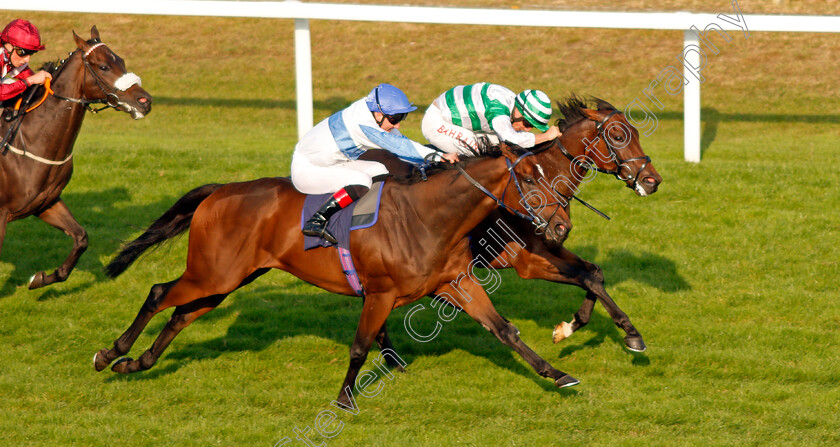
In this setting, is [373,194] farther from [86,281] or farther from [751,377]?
[86,281]

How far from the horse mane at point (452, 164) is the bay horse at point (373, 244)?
3cm

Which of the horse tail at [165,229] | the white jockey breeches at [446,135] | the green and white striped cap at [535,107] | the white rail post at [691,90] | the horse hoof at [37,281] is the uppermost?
the white rail post at [691,90]

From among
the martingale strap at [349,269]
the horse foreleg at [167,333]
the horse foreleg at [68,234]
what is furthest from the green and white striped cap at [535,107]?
the horse foreleg at [68,234]

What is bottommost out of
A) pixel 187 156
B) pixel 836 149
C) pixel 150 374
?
pixel 150 374

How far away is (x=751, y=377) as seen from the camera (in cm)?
598

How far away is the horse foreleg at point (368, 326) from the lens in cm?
543

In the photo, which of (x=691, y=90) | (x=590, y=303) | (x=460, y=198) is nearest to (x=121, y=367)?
(x=460, y=198)

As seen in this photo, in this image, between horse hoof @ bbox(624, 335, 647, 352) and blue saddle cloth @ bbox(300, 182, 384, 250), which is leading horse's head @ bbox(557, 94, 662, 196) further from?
blue saddle cloth @ bbox(300, 182, 384, 250)

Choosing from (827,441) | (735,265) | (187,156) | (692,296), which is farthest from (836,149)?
(187,156)

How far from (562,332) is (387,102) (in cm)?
221

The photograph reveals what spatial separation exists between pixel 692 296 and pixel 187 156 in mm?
6400

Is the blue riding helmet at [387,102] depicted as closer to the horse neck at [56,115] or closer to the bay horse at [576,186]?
the bay horse at [576,186]

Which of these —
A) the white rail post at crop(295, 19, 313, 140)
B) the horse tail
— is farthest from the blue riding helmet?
the white rail post at crop(295, 19, 313, 140)

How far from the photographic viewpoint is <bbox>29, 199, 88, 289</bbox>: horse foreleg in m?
7.37
